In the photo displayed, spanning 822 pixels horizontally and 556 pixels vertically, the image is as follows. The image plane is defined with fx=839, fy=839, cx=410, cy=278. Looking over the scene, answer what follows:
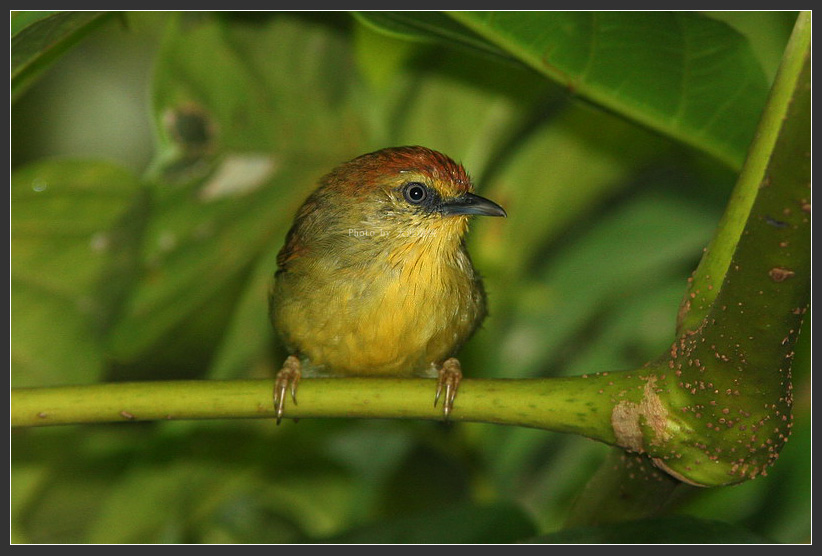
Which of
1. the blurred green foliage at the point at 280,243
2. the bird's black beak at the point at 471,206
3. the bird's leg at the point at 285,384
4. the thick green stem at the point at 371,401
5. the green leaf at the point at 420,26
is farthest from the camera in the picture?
the blurred green foliage at the point at 280,243

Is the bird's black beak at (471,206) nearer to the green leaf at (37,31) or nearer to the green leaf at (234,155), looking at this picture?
the green leaf at (234,155)

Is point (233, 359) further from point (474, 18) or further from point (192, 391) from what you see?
point (474, 18)

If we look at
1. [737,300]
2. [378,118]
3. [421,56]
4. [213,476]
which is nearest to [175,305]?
[213,476]

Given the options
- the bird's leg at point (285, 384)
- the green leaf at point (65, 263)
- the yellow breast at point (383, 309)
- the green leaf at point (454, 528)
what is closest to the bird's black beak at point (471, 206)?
the yellow breast at point (383, 309)

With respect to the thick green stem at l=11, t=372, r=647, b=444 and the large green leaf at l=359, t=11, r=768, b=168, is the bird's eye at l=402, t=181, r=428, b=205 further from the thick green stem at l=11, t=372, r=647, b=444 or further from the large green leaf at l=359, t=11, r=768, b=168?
→ the thick green stem at l=11, t=372, r=647, b=444

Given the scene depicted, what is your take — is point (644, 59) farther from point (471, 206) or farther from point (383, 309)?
point (383, 309)

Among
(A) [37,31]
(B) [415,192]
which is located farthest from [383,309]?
(A) [37,31]
